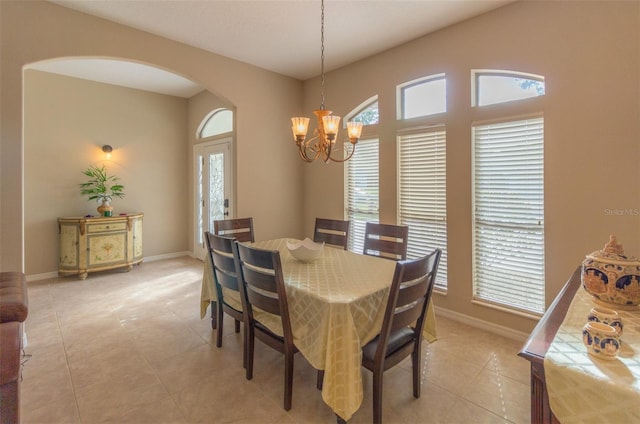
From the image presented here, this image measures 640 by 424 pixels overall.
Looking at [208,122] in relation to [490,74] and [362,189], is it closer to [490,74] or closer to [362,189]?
[362,189]

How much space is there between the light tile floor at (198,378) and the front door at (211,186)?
2.23 metres

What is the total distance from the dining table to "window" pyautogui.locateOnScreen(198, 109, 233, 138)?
12.3 ft

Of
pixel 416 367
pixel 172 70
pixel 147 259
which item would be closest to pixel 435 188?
pixel 416 367

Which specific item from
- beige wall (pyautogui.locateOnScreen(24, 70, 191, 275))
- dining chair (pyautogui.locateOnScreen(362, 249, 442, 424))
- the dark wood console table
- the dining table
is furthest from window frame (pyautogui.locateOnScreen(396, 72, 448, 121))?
beige wall (pyautogui.locateOnScreen(24, 70, 191, 275))

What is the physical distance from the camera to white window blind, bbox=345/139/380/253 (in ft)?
12.7

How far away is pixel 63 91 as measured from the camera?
471cm

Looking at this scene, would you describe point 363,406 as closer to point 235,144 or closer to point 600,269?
point 600,269

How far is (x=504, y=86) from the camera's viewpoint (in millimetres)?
2895

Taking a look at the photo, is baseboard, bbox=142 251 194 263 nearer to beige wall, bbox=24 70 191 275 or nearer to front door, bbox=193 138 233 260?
beige wall, bbox=24 70 191 275

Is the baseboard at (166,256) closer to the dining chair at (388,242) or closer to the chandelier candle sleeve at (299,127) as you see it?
the dining chair at (388,242)

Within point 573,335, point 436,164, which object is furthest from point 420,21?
point 573,335

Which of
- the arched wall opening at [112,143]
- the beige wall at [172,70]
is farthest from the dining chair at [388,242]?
the arched wall opening at [112,143]

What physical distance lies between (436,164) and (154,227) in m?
5.04

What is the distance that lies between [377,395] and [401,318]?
1.44 ft
